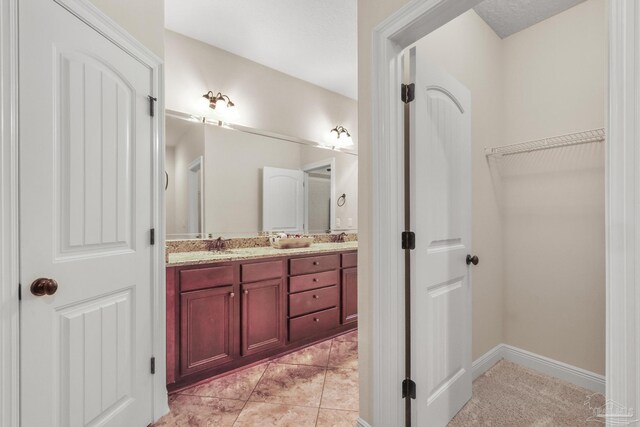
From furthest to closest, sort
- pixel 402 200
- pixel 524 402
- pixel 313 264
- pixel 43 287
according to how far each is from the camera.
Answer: pixel 313 264 → pixel 524 402 → pixel 402 200 → pixel 43 287

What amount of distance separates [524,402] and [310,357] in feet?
4.81

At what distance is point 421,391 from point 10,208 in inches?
71.8

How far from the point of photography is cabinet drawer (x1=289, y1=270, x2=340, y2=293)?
243cm

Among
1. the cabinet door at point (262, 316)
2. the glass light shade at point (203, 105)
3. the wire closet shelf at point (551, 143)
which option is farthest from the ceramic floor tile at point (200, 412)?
the wire closet shelf at point (551, 143)

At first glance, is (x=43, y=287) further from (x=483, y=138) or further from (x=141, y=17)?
(x=483, y=138)

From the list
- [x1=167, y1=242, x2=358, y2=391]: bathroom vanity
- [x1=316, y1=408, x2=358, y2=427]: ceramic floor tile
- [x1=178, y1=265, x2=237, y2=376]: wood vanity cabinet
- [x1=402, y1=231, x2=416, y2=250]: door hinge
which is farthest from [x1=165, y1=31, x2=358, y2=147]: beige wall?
[x1=316, y1=408, x2=358, y2=427]: ceramic floor tile

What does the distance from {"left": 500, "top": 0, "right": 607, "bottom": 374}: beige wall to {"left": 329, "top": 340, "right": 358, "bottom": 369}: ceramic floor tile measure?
4.08 feet

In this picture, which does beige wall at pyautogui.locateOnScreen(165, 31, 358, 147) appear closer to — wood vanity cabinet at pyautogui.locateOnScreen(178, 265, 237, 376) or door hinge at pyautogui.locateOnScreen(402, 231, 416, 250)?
wood vanity cabinet at pyautogui.locateOnScreen(178, 265, 237, 376)

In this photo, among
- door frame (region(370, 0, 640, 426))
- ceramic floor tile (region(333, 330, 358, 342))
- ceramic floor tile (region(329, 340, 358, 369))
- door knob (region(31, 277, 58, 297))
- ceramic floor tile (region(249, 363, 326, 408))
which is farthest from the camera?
→ ceramic floor tile (region(333, 330, 358, 342))

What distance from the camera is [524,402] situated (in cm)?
181

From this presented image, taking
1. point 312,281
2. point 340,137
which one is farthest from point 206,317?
point 340,137

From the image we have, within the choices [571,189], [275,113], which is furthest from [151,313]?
[571,189]

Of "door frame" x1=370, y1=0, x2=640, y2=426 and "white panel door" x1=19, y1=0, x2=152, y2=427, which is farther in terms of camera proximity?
"white panel door" x1=19, y1=0, x2=152, y2=427

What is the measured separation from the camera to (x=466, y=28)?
2041 millimetres
